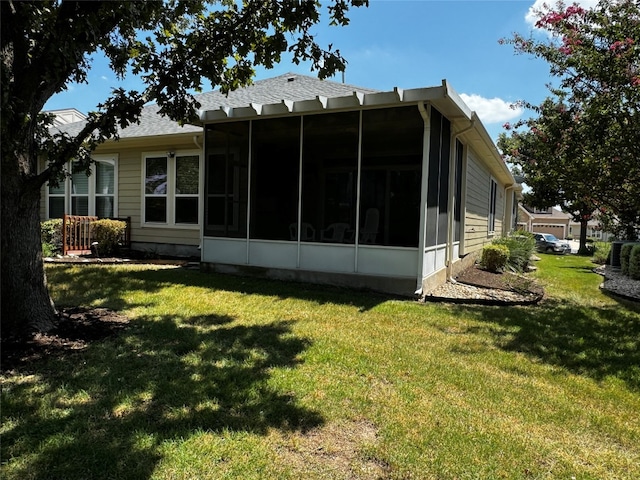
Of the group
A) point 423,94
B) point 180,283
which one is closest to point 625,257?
point 423,94

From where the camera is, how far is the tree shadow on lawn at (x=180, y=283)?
6242 mm

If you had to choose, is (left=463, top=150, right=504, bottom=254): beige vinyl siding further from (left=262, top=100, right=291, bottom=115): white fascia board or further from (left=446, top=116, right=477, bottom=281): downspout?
(left=262, top=100, right=291, bottom=115): white fascia board

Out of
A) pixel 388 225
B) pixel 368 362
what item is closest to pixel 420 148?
pixel 388 225

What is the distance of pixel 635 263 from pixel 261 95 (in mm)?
10943

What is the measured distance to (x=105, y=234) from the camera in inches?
409

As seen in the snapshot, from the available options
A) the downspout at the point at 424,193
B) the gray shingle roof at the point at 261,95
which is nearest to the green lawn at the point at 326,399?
the downspout at the point at 424,193

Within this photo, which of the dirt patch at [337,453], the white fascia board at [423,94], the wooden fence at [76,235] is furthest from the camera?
the wooden fence at [76,235]

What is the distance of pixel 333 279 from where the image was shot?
23.6ft

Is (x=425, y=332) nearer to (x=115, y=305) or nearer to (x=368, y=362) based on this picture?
(x=368, y=362)

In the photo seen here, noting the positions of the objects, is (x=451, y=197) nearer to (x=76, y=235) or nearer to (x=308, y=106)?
(x=308, y=106)

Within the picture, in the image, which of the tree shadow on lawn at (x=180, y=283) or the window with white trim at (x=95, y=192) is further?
the window with white trim at (x=95, y=192)

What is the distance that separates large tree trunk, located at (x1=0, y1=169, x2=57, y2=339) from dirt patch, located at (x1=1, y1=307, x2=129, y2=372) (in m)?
0.17

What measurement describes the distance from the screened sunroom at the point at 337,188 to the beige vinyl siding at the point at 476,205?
1.91m

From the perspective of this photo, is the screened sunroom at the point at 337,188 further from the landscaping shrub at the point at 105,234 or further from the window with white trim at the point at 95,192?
the window with white trim at the point at 95,192
